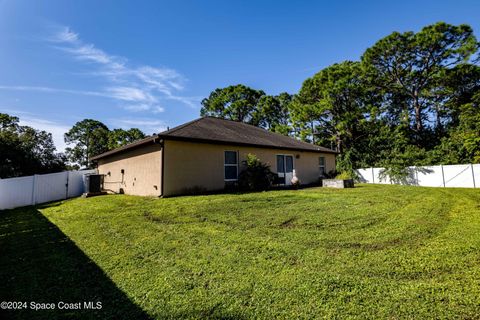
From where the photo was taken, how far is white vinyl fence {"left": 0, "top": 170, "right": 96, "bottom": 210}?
10.7 metres

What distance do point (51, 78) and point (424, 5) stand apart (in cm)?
1980

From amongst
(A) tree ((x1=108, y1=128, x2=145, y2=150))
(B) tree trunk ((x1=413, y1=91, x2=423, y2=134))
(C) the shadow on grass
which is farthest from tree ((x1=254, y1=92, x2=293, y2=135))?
(C) the shadow on grass

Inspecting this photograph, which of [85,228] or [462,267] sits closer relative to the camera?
[462,267]

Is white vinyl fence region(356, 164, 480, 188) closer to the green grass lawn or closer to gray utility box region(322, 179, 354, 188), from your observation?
gray utility box region(322, 179, 354, 188)

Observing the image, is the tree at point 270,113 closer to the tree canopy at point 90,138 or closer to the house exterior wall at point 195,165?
the tree canopy at point 90,138

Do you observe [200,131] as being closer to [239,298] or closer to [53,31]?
[53,31]

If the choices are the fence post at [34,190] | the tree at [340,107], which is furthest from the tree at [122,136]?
the tree at [340,107]

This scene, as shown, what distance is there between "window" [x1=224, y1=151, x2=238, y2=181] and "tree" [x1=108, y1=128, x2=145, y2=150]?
30613mm

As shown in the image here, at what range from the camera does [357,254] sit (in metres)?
3.54

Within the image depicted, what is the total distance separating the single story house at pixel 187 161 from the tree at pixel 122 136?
79.2 ft

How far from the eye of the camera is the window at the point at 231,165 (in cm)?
1191

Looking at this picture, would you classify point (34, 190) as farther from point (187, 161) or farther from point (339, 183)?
point (339, 183)

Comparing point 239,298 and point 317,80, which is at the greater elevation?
point 317,80

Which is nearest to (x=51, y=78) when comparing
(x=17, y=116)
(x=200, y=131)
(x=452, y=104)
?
(x=200, y=131)
